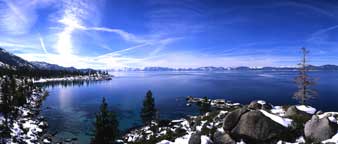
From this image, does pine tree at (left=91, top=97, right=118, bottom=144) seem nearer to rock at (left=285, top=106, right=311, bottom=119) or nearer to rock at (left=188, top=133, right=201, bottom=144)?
rock at (left=188, top=133, right=201, bottom=144)

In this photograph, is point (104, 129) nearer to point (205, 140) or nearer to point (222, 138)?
point (205, 140)

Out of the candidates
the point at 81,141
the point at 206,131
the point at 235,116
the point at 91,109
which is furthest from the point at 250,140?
the point at 91,109

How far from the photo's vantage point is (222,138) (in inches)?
915

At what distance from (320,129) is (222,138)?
8.53m

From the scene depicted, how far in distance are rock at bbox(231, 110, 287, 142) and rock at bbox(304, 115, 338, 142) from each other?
6.56 ft

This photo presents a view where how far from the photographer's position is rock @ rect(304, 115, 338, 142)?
19984 millimetres

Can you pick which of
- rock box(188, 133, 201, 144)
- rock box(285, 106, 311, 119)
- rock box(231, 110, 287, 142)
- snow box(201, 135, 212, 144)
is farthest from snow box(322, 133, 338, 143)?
rock box(188, 133, 201, 144)

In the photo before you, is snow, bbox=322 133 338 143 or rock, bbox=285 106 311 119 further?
rock, bbox=285 106 311 119

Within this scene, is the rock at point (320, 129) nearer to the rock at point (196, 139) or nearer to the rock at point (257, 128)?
the rock at point (257, 128)

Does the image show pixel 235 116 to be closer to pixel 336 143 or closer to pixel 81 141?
pixel 336 143

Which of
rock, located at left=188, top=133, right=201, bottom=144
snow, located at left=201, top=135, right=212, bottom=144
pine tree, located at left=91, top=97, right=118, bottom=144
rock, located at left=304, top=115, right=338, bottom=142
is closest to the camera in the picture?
rock, located at left=304, top=115, right=338, bottom=142

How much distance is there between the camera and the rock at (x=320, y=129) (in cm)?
1998

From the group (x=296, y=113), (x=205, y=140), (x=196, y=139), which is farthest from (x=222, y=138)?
(x=296, y=113)

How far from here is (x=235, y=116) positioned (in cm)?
2372
